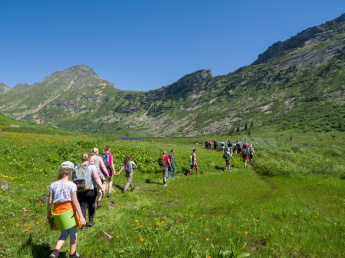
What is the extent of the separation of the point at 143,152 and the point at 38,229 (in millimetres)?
15710

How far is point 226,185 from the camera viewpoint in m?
15.0

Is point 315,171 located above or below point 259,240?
below

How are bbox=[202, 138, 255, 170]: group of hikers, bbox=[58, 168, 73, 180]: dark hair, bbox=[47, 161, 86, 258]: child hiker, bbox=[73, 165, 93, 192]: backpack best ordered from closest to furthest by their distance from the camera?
bbox=[47, 161, 86, 258]: child hiker < bbox=[58, 168, 73, 180]: dark hair < bbox=[73, 165, 93, 192]: backpack < bbox=[202, 138, 255, 170]: group of hikers

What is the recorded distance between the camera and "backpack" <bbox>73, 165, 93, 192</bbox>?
5941mm

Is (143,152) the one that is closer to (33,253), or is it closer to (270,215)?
(270,215)

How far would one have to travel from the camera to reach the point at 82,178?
19.5 ft

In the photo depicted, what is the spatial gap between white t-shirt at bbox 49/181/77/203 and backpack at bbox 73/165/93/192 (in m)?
1.20

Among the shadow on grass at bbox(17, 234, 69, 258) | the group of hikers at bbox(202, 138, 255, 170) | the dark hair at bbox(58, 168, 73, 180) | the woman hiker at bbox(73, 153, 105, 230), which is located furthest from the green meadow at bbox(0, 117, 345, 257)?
the group of hikers at bbox(202, 138, 255, 170)

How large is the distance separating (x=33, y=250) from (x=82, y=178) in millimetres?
2142

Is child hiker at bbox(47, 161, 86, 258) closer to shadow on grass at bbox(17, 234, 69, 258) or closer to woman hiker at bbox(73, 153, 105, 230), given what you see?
shadow on grass at bbox(17, 234, 69, 258)

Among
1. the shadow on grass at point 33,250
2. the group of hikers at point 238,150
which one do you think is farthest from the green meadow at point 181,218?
the group of hikers at point 238,150

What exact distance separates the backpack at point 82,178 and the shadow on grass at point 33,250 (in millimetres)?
1723

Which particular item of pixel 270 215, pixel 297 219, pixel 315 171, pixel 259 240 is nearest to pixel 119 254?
pixel 259 240

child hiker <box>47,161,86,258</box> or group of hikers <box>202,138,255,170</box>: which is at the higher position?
child hiker <box>47,161,86,258</box>
